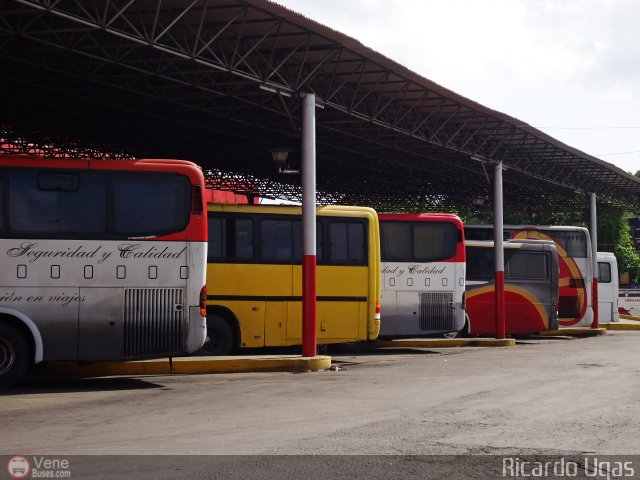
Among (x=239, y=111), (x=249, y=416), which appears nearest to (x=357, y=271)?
(x=239, y=111)

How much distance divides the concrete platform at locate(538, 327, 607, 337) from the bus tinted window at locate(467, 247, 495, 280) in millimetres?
6339

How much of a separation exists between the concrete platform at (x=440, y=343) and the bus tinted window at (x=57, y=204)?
12226 millimetres

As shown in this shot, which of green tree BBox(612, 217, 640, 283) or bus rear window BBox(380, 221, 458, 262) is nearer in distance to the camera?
bus rear window BBox(380, 221, 458, 262)

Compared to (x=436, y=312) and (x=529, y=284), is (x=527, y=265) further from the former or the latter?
(x=436, y=312)

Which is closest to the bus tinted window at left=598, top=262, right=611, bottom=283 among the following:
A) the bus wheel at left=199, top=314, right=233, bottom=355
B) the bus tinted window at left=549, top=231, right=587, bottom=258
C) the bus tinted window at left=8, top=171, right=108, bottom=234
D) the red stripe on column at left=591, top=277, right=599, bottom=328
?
the red stripe on column at left=591, top=277, right=599, bottom=328

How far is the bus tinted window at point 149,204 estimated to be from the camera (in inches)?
547

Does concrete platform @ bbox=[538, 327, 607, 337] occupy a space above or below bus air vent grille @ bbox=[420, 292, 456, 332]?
below

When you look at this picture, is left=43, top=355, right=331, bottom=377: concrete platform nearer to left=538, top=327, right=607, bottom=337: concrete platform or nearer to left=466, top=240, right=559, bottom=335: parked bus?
left=466, top=240, right=559, bottom=335: parked bus

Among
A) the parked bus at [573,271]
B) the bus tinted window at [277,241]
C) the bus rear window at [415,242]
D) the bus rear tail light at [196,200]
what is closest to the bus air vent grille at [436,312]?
the bus rear window at [415,242]

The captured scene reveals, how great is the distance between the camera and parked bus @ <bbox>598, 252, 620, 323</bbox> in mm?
38094

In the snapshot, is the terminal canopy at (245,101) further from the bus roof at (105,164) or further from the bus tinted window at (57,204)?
the bus tinted window at (57,204)

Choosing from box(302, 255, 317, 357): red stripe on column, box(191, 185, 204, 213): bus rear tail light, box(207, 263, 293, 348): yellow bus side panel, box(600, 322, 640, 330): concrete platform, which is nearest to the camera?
box(191, 185, 204, 213): bus rear tail light

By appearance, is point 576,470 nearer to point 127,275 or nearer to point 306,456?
point 306,456

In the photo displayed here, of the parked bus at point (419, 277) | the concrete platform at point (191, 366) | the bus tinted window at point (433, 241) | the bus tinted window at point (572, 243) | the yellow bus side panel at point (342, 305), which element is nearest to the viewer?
the concrete platform at point (191, 366)
